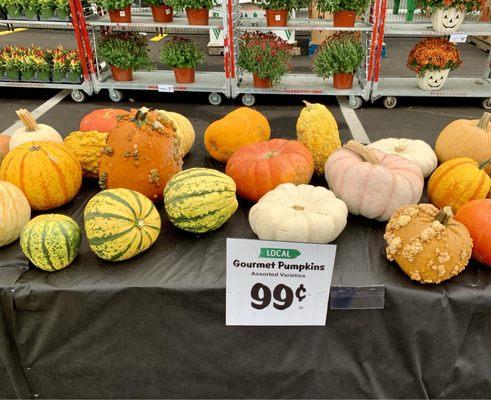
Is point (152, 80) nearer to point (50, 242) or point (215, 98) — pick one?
point (215, 98)

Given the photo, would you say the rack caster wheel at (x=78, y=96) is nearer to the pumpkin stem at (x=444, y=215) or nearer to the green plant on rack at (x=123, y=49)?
the green plant on rack at (x=123, y=49)

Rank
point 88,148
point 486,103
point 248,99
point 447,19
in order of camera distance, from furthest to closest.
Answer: point 248,99, point 486,103, point 447,19, point 88,148

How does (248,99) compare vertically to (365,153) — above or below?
below

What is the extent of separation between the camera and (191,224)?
1.29 m

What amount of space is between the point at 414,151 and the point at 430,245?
23.0 inches

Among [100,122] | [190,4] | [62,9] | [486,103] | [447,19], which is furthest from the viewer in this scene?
[486,103]

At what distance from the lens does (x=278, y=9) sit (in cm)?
464

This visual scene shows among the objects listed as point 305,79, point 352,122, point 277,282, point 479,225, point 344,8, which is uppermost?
point 344,8

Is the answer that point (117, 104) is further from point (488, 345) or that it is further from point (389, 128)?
point (488, 345)

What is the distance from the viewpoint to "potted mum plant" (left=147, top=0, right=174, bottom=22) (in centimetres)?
473

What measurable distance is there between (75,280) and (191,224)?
0.37m

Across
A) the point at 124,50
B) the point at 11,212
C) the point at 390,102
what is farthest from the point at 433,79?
the point at 11,212

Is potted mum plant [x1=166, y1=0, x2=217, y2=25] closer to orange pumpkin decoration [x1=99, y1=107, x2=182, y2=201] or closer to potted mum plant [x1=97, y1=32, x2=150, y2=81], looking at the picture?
potted mum plant [x1=97, y1=32, x2=150, y2=81]

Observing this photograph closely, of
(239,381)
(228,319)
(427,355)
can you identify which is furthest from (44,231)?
(427,355)
